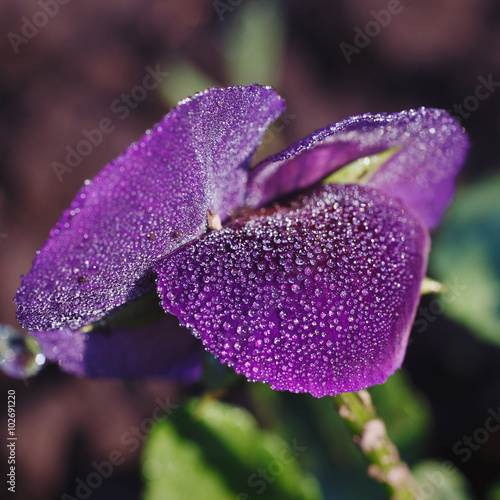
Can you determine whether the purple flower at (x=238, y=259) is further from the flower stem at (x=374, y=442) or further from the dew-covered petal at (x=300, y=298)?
the flower stem at (x=374, y=442)

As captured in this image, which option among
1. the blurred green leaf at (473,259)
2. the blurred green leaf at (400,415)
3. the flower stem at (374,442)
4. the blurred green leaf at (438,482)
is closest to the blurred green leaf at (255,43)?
the blurred green leaf at (473,259)

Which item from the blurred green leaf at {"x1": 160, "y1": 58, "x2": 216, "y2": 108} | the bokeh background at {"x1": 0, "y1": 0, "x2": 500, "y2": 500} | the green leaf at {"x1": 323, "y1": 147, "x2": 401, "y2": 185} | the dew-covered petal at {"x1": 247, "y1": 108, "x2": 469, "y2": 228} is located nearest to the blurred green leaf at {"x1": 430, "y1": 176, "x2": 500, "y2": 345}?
the bokeh background at {"x1": 0, "y1": 0, "x2": 500, "y2": 500}

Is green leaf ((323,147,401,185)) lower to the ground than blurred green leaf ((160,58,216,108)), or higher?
higher

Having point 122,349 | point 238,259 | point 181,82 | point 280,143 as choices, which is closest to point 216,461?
point 122,349

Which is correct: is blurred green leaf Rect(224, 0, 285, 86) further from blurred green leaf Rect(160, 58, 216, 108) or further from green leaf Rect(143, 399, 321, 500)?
green leaf Rect(143, 399, 321, 500)

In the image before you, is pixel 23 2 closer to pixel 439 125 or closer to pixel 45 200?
pixel 45 200

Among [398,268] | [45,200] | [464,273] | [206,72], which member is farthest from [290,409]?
[206,72]
